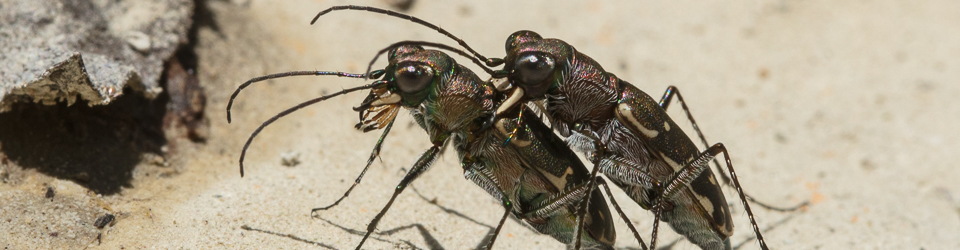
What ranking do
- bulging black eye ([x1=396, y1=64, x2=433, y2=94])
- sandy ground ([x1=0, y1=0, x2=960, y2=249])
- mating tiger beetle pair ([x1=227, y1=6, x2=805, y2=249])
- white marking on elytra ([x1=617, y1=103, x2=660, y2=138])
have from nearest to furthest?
bulging black eye ([x1=396, y1=64, x2=433, y2=94])
mating tiger beetle pair ([x1=227, y1=6, x2=805, y2=249])
white marking on elytra ([x1=617, y1=103, x2=660, y2=138])
sandy ground ([x1=0, y1=0, x2=960, y2=249])

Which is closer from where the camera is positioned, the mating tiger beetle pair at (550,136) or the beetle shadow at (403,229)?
the mating tiger beetle pair at (550,136)

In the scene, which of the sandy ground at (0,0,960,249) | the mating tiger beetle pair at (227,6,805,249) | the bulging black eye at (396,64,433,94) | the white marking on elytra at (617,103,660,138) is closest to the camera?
the bulging black eye at (396,64,433,94)

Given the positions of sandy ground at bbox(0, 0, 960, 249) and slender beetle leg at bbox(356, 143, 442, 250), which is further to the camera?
sandy ground at bbox(0, 0, 960, 249)

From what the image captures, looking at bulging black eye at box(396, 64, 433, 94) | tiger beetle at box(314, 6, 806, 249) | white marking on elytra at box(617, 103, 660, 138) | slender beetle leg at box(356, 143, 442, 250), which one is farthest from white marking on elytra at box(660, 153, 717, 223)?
bulging black eye at box(396, 64, 433, 94)

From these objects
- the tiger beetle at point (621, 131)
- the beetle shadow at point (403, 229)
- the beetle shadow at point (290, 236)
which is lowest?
the beetle shadow at point (290, 236)

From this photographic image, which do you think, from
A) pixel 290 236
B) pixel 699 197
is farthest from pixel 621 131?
pixel 290 236

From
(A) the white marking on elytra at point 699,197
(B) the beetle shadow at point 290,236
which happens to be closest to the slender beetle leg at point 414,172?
(B) the beetle shadow at point 290,236

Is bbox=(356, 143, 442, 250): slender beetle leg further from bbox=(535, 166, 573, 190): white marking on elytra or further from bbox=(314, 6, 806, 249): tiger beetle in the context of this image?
bbox=(535, 166, 573, 190): white marking on elytra

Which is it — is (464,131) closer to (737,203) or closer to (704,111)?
(737,203)

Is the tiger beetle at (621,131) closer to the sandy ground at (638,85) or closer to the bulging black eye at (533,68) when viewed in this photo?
the bulging black eye at (533,68)
